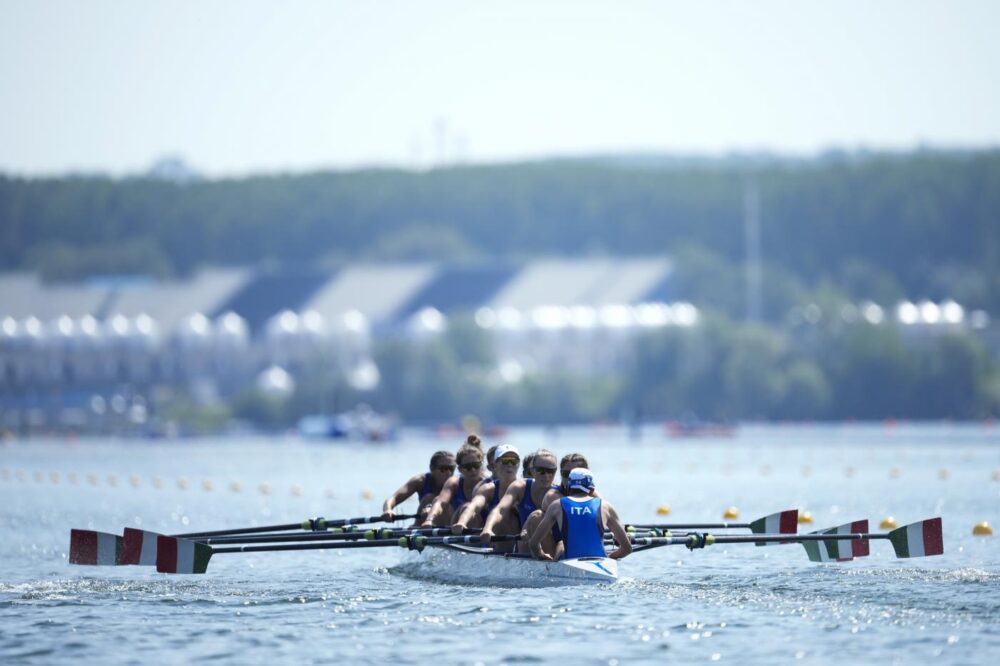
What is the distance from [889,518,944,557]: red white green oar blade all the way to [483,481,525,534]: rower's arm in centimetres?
468

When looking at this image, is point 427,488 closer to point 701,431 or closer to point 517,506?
point 517,506

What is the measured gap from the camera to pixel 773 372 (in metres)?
138

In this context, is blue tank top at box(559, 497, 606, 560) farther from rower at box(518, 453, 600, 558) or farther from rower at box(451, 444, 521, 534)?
rower at box(451, 444, 521, 534)

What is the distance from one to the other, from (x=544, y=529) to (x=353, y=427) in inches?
3863

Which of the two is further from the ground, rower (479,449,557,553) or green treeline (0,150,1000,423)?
green treeline (0,150,1000,423)

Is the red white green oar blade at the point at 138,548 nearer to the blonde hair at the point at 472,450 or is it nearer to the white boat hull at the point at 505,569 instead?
the white boat hull at the point at 505,569

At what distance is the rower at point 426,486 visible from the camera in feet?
96.3

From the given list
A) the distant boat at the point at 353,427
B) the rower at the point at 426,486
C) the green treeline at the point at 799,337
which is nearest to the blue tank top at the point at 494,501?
the rower at the point at 426,486

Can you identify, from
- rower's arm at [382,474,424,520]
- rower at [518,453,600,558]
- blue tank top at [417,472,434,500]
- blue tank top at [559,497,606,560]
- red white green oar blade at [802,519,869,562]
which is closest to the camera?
blue tank top at [559,497,606,560]

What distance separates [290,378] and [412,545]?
463ft

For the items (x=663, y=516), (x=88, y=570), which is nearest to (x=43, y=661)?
(x=88, y=570)

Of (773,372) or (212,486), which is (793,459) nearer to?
(212,486)

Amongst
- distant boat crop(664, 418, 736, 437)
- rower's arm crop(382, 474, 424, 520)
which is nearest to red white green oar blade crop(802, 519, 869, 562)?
rower's arm crop(382, 474, 424, 520)

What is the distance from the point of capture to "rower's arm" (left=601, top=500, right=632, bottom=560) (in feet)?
82.6
